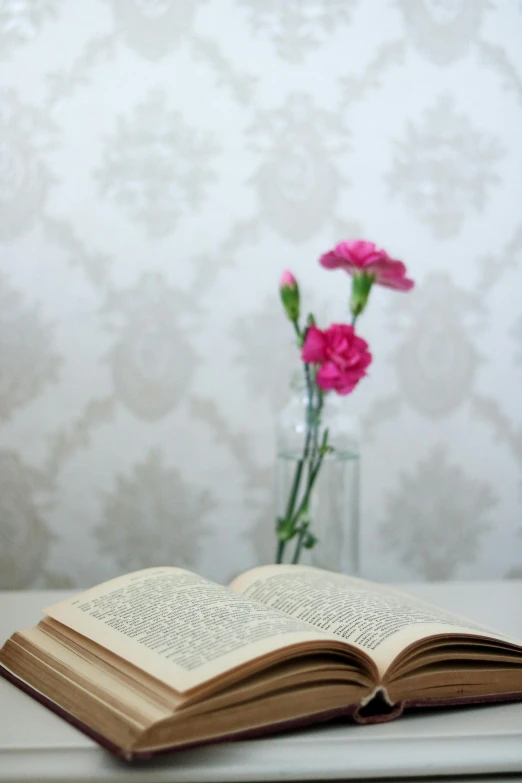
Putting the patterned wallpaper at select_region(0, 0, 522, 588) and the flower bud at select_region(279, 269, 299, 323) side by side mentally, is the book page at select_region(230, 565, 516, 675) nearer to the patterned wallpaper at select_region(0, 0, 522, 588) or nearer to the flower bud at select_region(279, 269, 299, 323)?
the flower bud at select_region(279, 269, 299, 323)

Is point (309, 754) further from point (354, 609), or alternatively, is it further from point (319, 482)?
point (319, 482)

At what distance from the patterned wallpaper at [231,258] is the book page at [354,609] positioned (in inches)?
24.3

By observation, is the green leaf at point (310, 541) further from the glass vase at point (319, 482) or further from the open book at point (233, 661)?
the open book at point (233, 661)

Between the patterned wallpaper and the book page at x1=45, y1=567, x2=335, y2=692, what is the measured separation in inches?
26.2

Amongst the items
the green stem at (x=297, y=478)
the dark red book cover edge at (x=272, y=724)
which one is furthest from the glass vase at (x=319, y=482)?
the dark red book cover edge at (x=272, y=724)

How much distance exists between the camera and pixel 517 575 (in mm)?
1504

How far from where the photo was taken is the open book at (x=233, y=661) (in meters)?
0.52

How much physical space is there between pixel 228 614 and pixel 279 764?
0.13 m

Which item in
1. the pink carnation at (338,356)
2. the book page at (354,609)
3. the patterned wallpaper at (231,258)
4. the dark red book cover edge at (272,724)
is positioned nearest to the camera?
the dark red book cover edge at (272,724)

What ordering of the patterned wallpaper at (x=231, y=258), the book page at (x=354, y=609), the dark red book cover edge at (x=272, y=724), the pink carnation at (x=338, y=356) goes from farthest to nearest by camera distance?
the patterned wallpaper at (x=231, y=258), the pink carnation at (x=338, y=356), the book page at (x=354, y=609), the dark red book cover edge at (x=272, y=724)

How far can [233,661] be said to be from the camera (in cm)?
52

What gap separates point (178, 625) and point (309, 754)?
0.44ft

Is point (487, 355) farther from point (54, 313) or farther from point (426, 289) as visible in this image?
point (54, 313)

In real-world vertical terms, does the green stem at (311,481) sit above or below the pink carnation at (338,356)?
below
